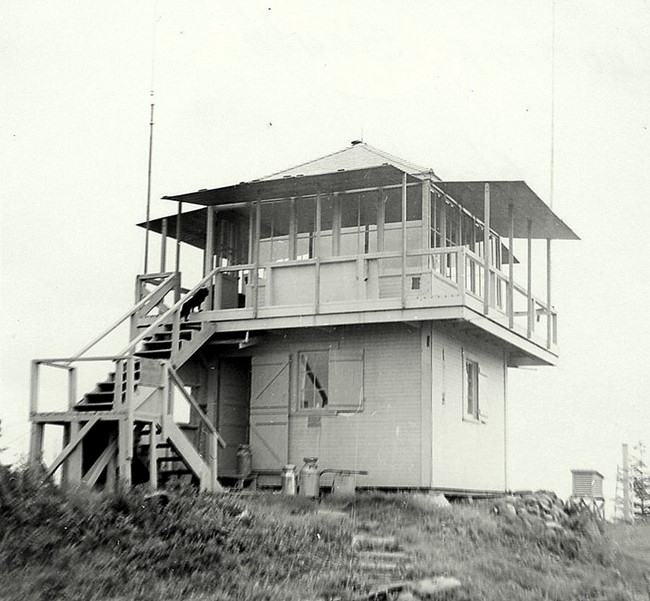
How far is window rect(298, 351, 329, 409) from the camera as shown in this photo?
78.4 ft

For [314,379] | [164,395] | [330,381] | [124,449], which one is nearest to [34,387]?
[164,395]

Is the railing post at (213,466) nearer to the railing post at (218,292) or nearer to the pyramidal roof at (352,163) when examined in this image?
the railing post at (218,292)

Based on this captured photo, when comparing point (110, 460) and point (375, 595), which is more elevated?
point (110, 460)

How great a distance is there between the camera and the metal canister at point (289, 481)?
22469 millimetres

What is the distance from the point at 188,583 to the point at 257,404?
9.87 meters

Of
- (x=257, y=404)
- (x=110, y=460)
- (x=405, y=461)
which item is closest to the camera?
(x=110, y=460)

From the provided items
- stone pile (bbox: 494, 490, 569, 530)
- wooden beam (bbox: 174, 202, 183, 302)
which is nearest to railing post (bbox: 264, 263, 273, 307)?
wooden beam (bbox: 174, 202, 183, 302)

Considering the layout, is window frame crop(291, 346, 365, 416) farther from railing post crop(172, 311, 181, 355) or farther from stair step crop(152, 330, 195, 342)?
railing post crop(172, 311, 181, 355)

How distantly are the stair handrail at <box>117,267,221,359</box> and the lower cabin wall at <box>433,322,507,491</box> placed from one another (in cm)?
533

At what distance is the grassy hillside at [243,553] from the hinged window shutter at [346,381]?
3.62 metres

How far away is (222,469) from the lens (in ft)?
80.5

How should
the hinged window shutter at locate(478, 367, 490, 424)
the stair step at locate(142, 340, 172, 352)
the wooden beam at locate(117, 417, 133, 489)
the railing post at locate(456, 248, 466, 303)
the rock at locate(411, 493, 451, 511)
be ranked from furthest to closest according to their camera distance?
the hinged window shutter at locate(478, 367, 490, 424) < the stair step at locate(142, 340, 172, 352) < the railing post at locate(456, 248, 466, 303) < the rock at locate(411, 493, 451, 511) < the wooden beam at locate(117, 417, 133, 489)

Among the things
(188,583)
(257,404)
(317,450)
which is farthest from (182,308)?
(188,583)

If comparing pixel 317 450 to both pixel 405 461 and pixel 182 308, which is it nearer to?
pixel 405 461
